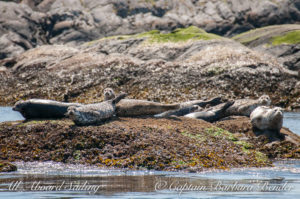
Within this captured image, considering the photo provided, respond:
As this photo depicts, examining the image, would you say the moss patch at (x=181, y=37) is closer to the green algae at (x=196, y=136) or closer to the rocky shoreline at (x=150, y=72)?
the rocky shoreline at (x=150, y=72)

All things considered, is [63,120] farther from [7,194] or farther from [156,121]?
[7,194]

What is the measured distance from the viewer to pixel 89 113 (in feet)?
41.4

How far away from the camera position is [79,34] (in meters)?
61.3

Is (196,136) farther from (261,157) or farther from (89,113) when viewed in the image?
(89,113)

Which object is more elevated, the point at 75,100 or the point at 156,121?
the point at 156,121

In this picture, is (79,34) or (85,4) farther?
(85,4)

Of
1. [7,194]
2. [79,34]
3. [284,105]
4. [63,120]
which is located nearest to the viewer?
[7,194]

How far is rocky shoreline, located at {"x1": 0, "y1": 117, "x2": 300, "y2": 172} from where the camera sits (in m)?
11.0

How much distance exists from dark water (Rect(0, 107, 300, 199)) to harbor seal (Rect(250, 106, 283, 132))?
3.37 metres

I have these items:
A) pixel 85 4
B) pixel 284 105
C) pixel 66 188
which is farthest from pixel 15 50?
pixel 66 188

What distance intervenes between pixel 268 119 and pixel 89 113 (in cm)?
539

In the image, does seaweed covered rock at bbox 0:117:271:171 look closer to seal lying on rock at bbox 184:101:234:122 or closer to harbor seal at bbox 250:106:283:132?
harbor seal at bbox 250:106:283:132

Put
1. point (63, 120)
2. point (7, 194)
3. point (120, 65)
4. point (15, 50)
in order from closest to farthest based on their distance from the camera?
point (7, 194)
point (63, 120)
point (120, 65)
point (15, 50)

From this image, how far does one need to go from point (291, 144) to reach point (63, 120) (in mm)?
6168
